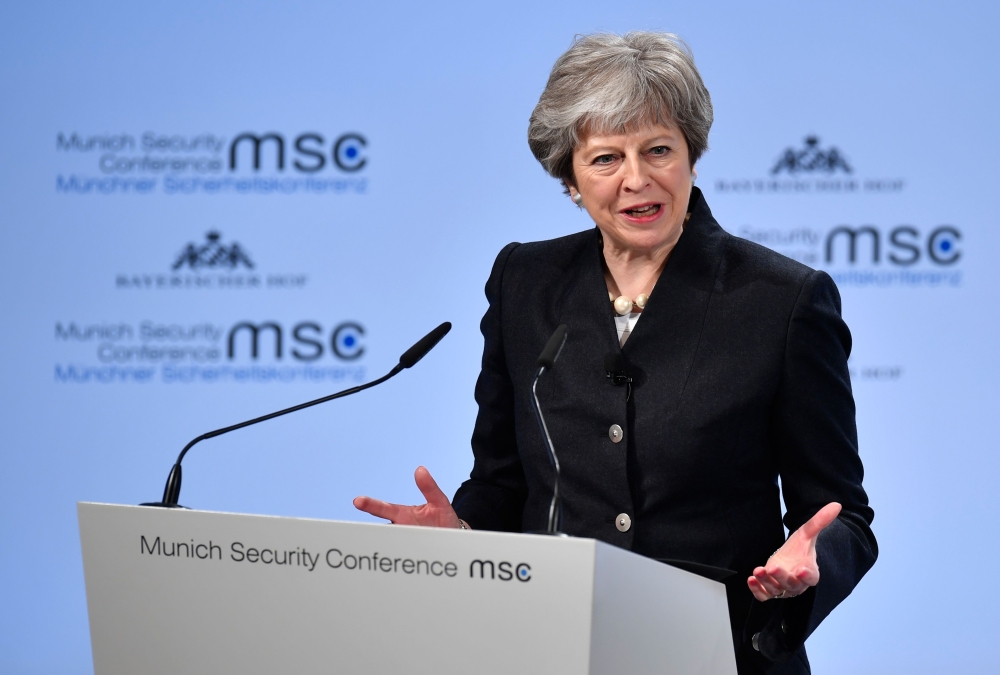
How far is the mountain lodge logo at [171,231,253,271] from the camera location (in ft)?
11.6

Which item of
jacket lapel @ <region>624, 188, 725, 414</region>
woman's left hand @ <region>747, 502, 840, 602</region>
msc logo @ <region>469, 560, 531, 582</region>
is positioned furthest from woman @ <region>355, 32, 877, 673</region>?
msc logo @ <region>469, 560, 531, 582</region>

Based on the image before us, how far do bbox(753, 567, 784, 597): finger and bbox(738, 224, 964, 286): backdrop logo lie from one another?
207 centimetres

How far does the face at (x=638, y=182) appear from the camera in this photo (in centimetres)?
170

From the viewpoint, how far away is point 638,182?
168cm

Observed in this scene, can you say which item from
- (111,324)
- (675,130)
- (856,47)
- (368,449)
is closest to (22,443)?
(111,324)

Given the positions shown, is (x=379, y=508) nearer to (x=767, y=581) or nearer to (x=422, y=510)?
(x=422, y=510)

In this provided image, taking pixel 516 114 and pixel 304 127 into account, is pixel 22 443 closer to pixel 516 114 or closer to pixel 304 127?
pixel 304 127

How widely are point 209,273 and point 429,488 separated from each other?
216 cm

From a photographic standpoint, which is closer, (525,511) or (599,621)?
(599,621)

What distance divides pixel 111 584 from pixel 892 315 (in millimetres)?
2604

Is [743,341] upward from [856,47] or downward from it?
downward

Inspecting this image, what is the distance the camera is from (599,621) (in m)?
1.08

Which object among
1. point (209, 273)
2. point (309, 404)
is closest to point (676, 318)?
point (309, 404)

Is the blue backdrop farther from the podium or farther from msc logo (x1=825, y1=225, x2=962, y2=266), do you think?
the podium
